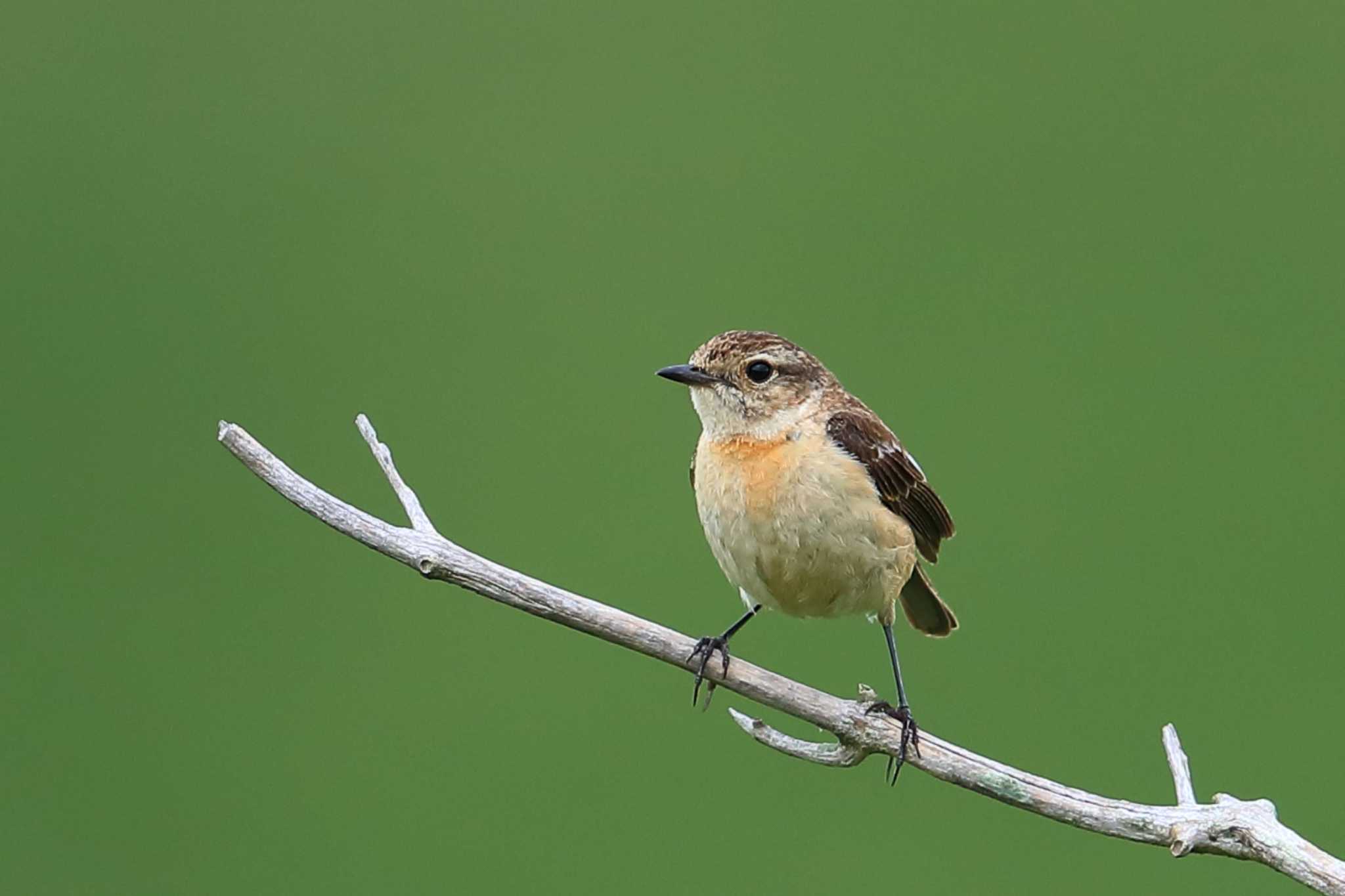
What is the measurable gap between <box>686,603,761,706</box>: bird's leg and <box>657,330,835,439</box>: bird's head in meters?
0.52

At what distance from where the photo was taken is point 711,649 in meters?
4.15

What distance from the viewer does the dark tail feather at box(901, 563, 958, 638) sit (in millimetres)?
4891

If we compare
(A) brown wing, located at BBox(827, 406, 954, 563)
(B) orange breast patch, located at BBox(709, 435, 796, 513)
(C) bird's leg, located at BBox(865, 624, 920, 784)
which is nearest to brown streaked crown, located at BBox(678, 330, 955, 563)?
(A) brown wing, located at BBox(827, 406, 954, 563)

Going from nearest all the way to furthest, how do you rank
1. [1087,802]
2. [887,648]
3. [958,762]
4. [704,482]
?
[1087,802] < [958,762] < [704,482] < [887,648]

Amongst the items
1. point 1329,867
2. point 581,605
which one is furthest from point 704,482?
point 1329,867

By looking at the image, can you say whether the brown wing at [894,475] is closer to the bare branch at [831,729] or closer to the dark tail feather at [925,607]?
the dark tail feather at [925,607]

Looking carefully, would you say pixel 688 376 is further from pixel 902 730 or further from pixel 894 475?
pixel 902 730

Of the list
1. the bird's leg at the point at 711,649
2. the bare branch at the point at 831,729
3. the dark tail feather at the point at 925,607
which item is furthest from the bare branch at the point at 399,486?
the dark tail feather at the point at 925,607

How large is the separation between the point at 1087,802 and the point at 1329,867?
1.63 feet

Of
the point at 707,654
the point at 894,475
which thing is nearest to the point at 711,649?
the point at 707,654

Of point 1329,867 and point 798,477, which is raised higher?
point 798,477

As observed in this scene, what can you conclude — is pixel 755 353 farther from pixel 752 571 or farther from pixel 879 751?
pixel 879 751

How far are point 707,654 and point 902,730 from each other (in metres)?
0.56

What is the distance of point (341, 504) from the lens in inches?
142
